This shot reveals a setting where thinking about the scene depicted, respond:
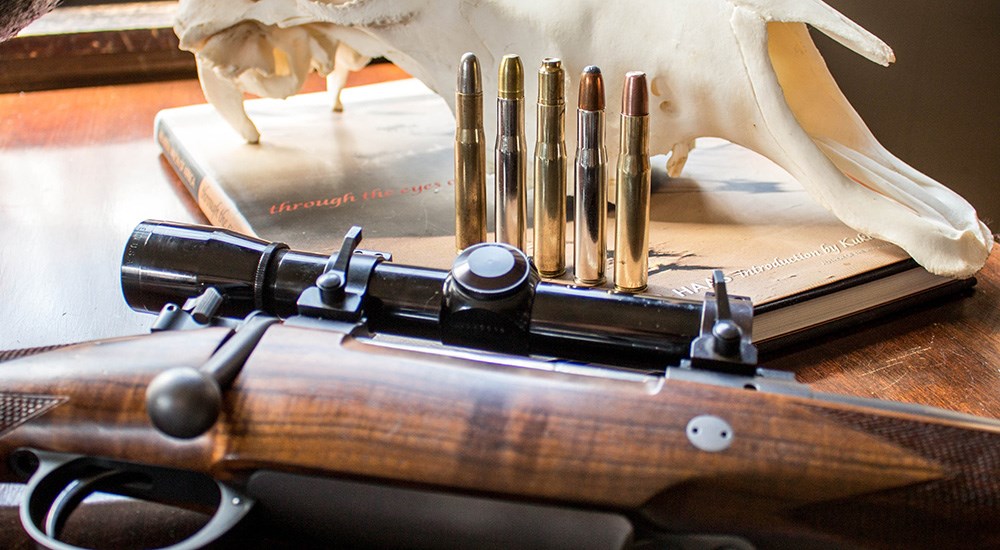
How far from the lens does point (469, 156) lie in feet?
2.97

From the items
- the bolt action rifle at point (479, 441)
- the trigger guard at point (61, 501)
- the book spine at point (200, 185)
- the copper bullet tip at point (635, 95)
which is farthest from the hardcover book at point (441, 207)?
the trigger guard at point (61, 501)

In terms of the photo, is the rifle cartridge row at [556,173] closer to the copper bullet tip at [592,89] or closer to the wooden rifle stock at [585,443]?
the copper bullet tip at [592,89]

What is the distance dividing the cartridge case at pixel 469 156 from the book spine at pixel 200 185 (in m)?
0.23

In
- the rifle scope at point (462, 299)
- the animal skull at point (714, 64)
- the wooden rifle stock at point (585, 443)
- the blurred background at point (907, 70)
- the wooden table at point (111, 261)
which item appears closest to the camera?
the wooden rifle stock at point (585, 443)

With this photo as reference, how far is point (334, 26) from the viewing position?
3.55 ft

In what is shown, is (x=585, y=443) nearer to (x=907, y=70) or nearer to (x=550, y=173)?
(x=550, y=173)

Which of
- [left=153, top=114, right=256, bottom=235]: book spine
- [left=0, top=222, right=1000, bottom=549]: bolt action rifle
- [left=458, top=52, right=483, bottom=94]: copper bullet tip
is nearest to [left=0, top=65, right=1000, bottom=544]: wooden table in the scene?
[left=153, top=114, right=256, bottom=235]: book spine

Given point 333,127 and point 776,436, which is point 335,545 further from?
point 333,127

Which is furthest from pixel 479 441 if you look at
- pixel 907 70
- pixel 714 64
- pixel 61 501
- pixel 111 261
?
pixel 907 70

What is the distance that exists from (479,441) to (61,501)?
246 mm

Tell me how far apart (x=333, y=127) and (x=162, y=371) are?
33.1 inches

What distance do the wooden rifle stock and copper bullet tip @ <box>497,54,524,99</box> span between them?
15.6 inches

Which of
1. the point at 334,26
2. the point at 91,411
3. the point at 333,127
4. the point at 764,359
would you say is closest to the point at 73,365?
the point at 91,411

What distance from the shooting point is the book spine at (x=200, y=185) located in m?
1.01
